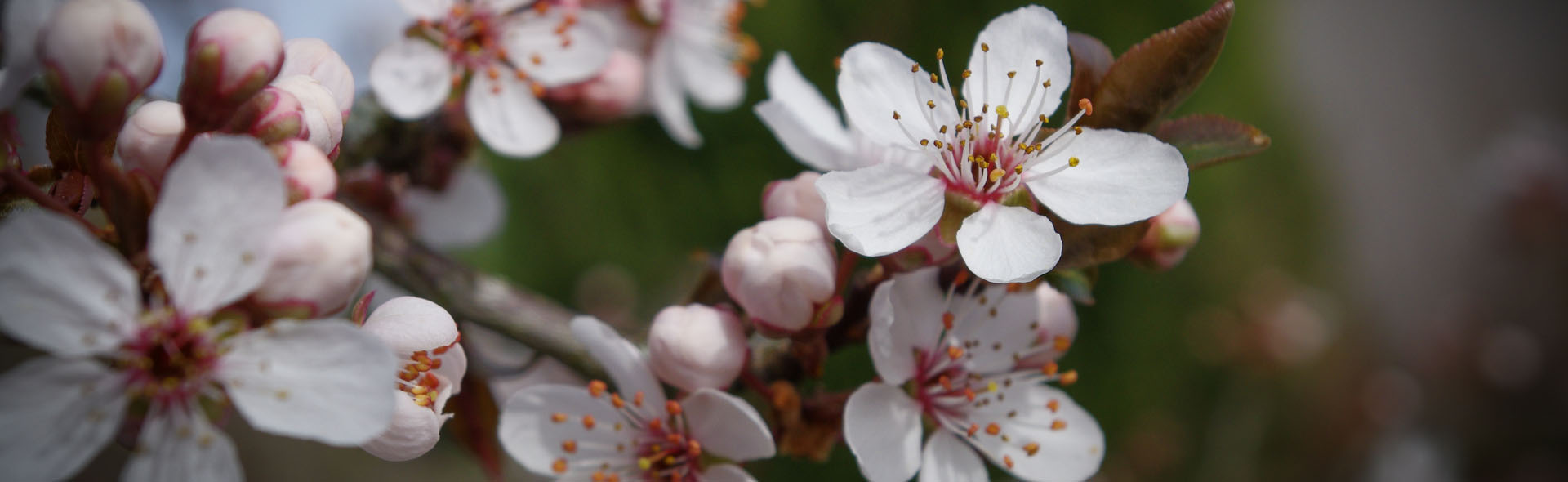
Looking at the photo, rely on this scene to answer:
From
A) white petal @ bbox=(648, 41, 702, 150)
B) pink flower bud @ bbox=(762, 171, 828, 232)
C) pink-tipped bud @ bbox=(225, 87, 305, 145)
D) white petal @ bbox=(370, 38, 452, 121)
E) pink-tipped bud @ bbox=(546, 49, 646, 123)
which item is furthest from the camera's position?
white petal @ bbox=(648, 41, 702, 150)

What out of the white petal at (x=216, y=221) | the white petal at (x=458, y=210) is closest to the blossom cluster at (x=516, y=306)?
→ the white petal at (x=216, y=221)

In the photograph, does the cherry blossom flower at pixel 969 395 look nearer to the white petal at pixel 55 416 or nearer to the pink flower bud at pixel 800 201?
the pink flower bud at pixel 800 201

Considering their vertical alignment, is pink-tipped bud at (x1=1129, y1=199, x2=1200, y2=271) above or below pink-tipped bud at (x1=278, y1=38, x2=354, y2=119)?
below

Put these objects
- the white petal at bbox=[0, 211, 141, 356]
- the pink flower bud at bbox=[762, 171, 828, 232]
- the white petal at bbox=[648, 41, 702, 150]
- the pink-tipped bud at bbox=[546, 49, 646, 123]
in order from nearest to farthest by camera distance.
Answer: the white petal at bbox=[0, 211, 141, 356] < the pink flower bud at bbox=[762, 171, 828, 232] < the pink-tipped bud at bbox=[546, 49, 646, 123] < the white petal at bbox=[648, 41, 702, 150]

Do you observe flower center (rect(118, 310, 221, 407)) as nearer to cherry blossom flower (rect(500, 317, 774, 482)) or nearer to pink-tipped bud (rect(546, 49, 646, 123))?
cherry blossom flower (rect(500, 317, 774, 482))

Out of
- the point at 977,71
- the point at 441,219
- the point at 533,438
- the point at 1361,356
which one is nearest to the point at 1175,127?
the point at 977,71

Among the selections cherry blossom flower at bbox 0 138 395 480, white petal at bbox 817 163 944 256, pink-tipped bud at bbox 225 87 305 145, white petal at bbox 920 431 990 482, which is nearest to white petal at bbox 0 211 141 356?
cherry blossom flower at bbox 0 138 395 480
